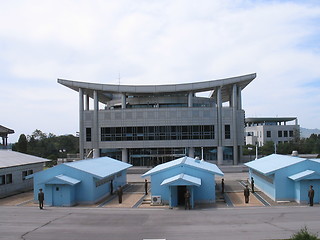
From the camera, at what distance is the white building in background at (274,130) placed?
8812 centimetres

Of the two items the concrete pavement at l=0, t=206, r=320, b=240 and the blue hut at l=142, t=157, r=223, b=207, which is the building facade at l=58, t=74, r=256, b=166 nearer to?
the blue hut at l=142, t=157, r=223, b=207

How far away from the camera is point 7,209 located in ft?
67.6

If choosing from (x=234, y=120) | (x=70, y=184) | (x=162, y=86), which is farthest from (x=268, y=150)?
(x=70, y=184)

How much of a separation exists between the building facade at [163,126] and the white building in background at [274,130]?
36981 millimetres

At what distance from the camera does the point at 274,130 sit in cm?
8894

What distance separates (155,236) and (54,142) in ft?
239

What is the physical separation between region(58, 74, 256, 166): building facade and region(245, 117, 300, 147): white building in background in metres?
37.0

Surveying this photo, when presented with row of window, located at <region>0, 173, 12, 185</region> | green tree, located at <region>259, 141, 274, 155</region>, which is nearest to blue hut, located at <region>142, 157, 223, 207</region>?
row of window, located at <region>0, 173, 12, 185</region>

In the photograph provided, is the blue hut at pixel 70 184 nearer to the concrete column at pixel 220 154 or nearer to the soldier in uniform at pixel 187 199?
the soldier in uniform at pixel 187 199

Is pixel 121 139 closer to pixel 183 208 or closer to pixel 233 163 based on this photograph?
pixel 233 163

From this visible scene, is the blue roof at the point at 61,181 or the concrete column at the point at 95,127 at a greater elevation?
the concrete column at the point at 95,127

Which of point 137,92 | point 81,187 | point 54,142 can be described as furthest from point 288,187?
point 54,142

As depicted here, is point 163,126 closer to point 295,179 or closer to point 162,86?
point 162,86

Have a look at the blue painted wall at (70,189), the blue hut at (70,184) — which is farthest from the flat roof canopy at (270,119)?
the blue painted wall at (70,189)
